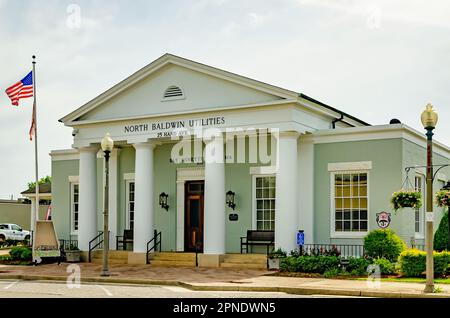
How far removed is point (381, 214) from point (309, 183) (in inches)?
117

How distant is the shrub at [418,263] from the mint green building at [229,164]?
2.79m

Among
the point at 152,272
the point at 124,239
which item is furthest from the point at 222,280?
the point at 124,239

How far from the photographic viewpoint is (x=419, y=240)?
84.7 feet

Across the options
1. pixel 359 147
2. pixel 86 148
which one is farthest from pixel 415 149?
pixel 86 148

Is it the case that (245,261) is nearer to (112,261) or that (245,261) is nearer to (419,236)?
(112,261)

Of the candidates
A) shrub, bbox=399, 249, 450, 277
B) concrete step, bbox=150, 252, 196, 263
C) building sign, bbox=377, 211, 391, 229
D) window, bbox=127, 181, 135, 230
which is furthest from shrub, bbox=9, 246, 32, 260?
shrub, bbox=399, 249, 450, 277

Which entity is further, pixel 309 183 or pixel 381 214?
pixel 309 183

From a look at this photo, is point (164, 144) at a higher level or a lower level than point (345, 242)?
higher

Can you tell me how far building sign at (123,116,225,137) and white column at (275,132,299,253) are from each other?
2546 millimetres

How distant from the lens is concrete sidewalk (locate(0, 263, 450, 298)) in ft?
58.4

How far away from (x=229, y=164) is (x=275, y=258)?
4906 millimetres

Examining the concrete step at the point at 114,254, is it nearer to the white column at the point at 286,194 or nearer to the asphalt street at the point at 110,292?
the white column at the point at 286,194

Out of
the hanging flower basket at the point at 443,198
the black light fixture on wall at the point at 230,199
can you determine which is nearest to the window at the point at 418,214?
the hanging flower basket at the point at 443,198

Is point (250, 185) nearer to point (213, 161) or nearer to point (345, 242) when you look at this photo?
point (213, 161)
